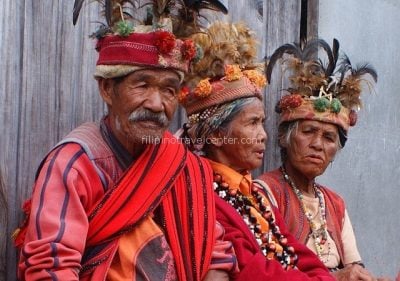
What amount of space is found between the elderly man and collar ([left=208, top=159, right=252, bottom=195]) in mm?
376

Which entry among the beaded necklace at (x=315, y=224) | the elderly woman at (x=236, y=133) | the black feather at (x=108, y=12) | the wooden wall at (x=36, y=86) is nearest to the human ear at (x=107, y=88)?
the black feather at (x=108, y=12)

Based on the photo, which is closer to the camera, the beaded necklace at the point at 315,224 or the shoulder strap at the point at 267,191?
the shoulder strap at the point at 267,191

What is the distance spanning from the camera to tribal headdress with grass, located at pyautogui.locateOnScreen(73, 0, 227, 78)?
3383mm

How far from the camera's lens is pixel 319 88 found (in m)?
4.96

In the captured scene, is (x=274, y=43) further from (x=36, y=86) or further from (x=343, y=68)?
(x=36, y=86)

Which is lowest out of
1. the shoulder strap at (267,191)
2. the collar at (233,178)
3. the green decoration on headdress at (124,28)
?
the shoulder strap at (267,191)

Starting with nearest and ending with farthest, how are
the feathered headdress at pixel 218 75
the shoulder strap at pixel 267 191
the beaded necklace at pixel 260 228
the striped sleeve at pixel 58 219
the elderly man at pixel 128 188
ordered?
the striped sleeve at pixel 58 219
the elderly man at pixel 128 188
the beaded necklace at pixel 260 228
the feathered headdress at pixel 218 75
the shoulder strap at pixel 267 191

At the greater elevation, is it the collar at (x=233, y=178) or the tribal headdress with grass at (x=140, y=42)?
the tribal headdress with grass at (x=140, y=42)

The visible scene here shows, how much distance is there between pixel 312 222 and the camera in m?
4.79

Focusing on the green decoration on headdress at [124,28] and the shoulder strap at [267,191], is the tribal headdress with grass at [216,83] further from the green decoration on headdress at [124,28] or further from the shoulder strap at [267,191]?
the green decoration on headdress at [124,28]

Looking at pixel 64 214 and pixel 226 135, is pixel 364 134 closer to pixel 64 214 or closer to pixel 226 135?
pixel 226 135

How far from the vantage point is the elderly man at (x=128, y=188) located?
10.3ft

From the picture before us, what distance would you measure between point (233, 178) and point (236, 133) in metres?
0.24

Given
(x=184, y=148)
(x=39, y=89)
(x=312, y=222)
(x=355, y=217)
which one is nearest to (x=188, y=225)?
(x=184, y=148)
